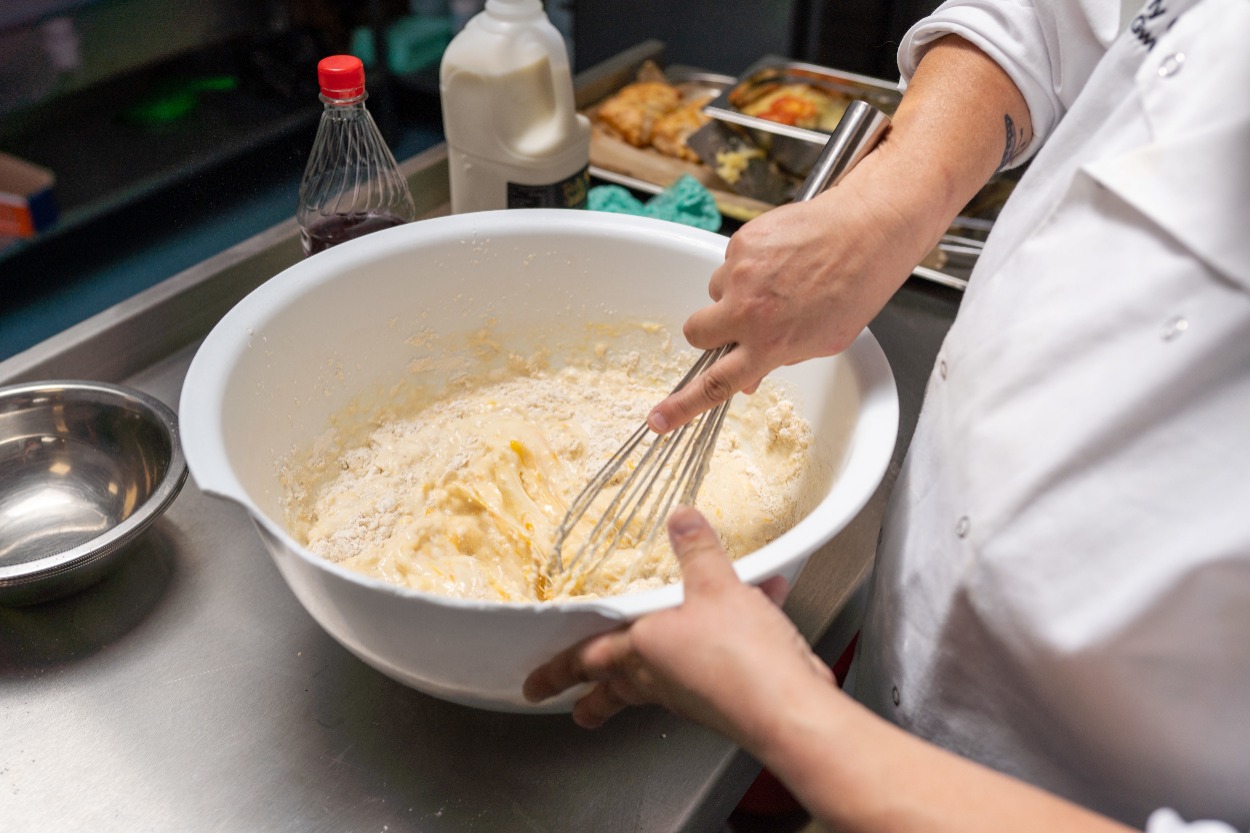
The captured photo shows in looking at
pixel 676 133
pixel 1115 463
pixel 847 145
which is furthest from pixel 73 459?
pixel 676 133

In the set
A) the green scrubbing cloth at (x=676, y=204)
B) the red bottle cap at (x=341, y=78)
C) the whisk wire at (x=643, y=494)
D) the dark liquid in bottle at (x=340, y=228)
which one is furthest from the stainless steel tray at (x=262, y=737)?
the green scrubbing cloth at (x=676, y=204)

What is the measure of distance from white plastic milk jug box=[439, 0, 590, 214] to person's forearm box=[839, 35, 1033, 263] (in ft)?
1.67

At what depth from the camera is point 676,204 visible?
4.14ft

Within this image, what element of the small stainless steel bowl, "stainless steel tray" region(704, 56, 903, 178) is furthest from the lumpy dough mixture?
"stainless steel tray" region(704, 56, 903, 178)

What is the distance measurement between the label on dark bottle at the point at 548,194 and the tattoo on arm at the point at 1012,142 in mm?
566

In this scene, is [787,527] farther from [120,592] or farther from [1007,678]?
[120,592]

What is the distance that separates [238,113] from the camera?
1.75 metres

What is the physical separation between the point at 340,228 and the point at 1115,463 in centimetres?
81

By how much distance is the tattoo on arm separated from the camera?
677 millimetres

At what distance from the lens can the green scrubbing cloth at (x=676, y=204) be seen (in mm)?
1257

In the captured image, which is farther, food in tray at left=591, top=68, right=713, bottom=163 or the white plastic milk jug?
food in tray at left=591, top=68, right=713, bottom=163

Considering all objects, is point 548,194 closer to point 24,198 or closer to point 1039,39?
point 1039,39

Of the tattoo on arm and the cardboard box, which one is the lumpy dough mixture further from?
the cardboard box

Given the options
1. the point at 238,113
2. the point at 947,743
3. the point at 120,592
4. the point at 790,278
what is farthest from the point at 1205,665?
the point at 238,113
